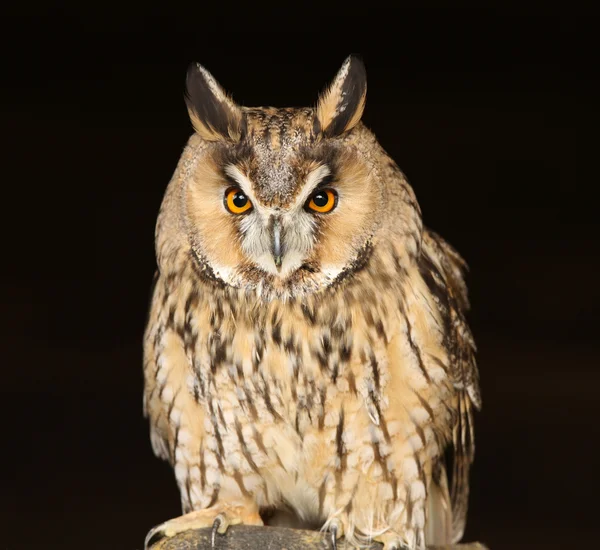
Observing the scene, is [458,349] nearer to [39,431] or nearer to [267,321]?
[267,321]

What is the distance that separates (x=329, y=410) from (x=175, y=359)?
341mm

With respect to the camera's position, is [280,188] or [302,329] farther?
[302,329]

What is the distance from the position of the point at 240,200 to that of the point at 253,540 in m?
0.69

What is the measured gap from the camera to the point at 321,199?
7.12 feet

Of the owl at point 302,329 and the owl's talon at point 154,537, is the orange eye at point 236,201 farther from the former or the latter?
the owl's talon at point 154,537

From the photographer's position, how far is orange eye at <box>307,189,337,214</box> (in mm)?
2156

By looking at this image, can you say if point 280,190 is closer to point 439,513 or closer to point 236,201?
point 236,201

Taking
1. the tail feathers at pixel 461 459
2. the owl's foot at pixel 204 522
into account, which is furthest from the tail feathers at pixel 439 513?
the owl's foot at pixel 204 522

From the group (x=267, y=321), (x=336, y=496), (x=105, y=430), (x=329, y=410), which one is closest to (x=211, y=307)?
(x=267, y=321)

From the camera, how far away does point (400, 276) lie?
236cm

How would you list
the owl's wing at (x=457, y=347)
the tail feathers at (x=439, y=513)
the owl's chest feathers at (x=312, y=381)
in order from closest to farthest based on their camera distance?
the owl's chest feathers at (x=312, y=381) → the owl's wing at (x=457, y=347) → the tail feathers at (x=439, y=513)

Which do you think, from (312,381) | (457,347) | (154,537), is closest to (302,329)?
(312,381)

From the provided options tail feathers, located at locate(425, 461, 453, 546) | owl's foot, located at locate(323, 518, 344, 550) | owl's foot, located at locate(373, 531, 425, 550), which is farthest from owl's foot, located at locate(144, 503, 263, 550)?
tail feathers, located at locate(425, 461, 453, 546)

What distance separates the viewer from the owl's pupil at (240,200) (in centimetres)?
216
